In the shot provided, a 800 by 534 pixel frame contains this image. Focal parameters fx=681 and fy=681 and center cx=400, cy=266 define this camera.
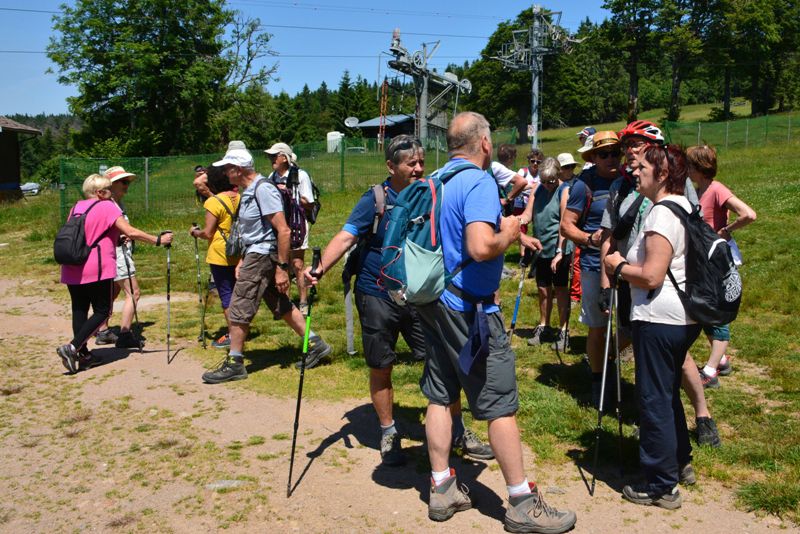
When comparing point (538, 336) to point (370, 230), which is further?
point (538, 336)

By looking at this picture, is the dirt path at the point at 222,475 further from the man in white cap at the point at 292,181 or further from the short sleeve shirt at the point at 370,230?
the man in white cap at the point at 292,181

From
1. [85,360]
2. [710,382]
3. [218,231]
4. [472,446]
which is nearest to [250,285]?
[218,231]

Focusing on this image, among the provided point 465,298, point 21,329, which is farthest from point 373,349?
point 21,329

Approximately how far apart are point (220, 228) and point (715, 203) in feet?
14.7

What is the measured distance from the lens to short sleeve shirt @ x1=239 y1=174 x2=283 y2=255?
570 centimetres

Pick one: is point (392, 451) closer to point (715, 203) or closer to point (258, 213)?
point (258, 213)

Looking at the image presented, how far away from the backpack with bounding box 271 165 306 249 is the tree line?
23.9 meters

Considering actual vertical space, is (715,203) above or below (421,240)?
above

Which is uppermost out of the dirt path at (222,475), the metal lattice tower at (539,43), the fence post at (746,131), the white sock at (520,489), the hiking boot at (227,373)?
the metal lattice tower at (539,43)

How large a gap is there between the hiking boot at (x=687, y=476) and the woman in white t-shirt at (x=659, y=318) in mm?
248

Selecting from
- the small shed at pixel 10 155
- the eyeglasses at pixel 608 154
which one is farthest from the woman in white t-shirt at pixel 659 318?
the small shed at pixel 10 155

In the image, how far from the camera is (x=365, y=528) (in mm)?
3643

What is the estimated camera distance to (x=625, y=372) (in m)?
6.03

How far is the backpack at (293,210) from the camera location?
6116 mm
